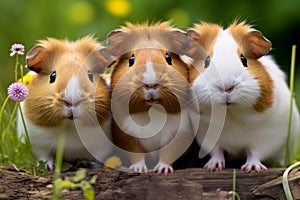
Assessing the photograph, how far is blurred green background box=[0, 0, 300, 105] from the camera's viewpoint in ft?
24.7

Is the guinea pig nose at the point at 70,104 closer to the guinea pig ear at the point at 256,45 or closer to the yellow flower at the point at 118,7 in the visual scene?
the guinea pig ear at the point at 256,45

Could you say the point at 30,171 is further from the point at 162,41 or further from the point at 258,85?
the point at 258,85

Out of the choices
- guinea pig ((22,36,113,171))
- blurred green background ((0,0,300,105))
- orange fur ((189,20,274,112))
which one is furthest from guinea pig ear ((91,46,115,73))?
blurred green background ((0,0,300,105))

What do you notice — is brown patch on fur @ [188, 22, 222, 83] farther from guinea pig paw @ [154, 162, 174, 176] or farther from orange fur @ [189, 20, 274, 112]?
guinea pig paw @ [154, 162, 174, 176]

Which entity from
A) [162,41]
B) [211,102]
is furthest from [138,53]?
[211,102]

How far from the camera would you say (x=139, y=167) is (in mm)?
3930

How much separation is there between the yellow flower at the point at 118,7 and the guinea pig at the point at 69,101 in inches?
110

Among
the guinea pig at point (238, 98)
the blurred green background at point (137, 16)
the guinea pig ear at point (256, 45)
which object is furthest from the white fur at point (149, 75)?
the blurred green background at point (137, 16)

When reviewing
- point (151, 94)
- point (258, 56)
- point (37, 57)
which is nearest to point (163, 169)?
point (151, 94)

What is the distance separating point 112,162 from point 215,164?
636mm

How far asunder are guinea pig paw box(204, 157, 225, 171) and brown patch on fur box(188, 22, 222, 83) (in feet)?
1.76

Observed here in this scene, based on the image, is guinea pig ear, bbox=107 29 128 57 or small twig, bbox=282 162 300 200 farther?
guinea pig ear, bbox=107 29 128 57

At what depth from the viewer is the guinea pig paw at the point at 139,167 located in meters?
3.90

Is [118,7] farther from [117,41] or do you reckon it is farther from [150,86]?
[150,86]
